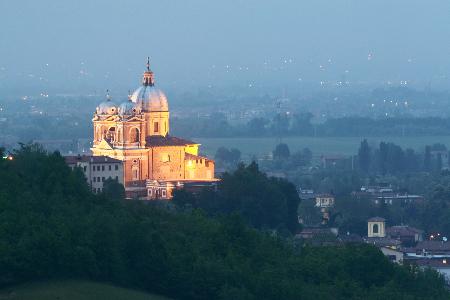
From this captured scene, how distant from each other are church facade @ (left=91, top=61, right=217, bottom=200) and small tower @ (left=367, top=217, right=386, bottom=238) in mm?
5505

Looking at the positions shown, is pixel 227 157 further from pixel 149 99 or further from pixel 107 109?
pixel 107 109

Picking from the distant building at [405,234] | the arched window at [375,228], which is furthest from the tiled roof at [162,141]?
the distant building at [405,234]

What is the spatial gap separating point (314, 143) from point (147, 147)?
3203 inches

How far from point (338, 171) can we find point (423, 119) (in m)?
57.6

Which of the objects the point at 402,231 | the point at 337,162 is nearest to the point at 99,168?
the point at 402,231

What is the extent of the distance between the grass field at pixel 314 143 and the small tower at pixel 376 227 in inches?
2029

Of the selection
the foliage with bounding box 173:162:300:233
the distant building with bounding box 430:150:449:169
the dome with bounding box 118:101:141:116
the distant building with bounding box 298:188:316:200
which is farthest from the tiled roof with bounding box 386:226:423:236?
the distant building with bounding box 430:150:449:169

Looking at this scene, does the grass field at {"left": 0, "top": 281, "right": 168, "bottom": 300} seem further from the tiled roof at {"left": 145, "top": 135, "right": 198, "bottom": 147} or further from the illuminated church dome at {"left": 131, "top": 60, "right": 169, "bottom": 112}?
the illuminated church dome at {"left": 131, "top": 60, "right": 169, "bottom": 112}

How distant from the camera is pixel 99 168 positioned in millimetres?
72875

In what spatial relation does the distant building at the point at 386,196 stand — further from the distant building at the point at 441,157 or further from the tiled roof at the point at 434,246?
the distant building at the point at 441,157

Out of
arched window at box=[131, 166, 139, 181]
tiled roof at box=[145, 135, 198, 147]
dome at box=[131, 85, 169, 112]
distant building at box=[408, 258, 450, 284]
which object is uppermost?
dome at box=[131, 85, 169, 112]

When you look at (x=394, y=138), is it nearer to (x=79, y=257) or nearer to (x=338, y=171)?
(x=338, y=171)

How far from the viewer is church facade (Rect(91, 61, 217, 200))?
7500 cm

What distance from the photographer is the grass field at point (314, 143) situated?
140 metres
